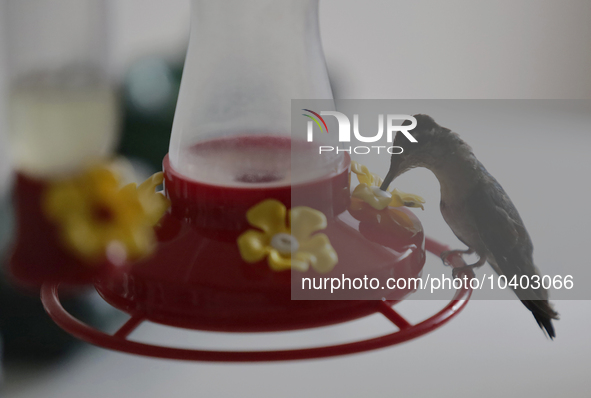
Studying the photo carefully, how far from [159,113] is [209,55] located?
714mm

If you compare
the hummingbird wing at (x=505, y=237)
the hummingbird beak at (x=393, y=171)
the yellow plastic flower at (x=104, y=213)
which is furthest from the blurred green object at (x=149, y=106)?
the hummingbird wing at (x=505, y=237)

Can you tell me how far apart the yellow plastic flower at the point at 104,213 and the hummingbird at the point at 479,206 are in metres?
0.33

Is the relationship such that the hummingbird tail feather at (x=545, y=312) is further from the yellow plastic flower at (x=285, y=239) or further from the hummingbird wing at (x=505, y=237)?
the yellow plastic flower at (x=285, y=239)

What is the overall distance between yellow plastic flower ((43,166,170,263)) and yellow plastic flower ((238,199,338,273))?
0.40 feet

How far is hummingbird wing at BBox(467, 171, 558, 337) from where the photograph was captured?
701mm

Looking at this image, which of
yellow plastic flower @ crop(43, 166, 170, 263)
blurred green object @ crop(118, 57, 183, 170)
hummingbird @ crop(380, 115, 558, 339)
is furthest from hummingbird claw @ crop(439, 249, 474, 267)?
blurred green object @ crop(118, 57, 183, 170)

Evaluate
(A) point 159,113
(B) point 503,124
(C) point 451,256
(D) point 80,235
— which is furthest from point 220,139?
(B) point 503,124

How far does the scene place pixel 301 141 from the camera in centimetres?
68

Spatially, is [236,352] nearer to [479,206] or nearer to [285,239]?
[285,239]

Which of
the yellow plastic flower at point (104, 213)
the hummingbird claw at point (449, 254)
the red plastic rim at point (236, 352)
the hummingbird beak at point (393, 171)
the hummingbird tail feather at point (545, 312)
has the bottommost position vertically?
the hummingbird tail feather at point (545, 312)

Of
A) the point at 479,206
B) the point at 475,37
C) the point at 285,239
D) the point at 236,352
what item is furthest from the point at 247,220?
the point at 475,37

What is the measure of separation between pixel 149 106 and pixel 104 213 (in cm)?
68

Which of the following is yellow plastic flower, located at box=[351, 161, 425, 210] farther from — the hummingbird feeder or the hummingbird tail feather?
the hummingbird tail feather

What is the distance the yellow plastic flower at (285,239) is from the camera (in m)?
0.55
